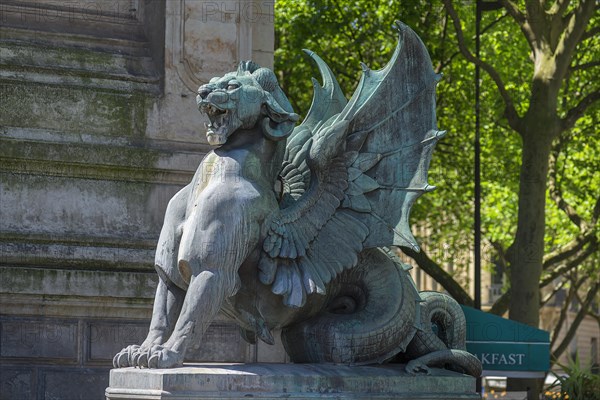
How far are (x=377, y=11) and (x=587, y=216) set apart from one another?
6659mm

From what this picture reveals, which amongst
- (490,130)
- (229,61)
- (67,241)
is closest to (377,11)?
(490,130)

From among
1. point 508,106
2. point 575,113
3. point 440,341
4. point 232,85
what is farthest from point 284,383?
point 575,113

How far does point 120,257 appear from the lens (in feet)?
38.0

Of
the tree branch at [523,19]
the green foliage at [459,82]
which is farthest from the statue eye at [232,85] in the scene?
the green foliage at [459,82]

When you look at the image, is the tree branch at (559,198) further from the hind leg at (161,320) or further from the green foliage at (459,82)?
the hind leg at (161,320)

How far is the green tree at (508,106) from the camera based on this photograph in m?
18.5

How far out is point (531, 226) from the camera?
18.3 m

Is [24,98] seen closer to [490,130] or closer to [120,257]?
[120,257]

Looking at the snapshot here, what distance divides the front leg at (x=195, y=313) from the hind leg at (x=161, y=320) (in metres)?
0.16

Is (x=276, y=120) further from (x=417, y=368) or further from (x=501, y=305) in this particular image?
(x=501, y=305)

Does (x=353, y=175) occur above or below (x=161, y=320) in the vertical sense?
above

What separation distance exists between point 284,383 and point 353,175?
4.76ft

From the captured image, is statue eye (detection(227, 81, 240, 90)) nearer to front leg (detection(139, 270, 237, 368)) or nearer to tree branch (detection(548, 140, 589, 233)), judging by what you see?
front leg (detection(139, 270, 237, 368))

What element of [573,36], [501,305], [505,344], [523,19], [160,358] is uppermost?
[523,19]
